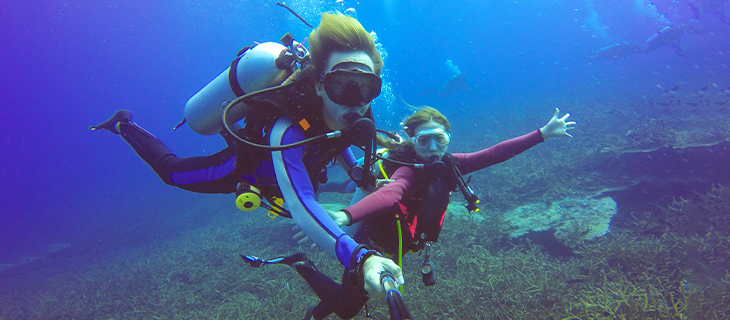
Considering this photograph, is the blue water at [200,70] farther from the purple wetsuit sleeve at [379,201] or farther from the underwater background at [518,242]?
the purple wetsuit sleeve at [379,201]

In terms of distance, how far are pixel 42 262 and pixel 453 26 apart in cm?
11047

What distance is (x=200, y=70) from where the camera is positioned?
104 meters

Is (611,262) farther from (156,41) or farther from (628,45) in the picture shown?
(156,41)

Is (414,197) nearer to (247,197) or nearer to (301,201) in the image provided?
(301,201)

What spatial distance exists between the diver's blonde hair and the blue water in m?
14.7

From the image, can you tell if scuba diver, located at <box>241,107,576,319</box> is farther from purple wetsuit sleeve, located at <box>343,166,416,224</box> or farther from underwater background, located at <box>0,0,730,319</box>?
underwater background, located at <box>0,0,730,319</box>

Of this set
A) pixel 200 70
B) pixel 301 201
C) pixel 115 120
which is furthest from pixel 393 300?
pixel 200 70

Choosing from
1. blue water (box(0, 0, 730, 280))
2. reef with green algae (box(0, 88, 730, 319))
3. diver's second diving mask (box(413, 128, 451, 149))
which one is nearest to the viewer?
diver's second diving mask (box(413, 128, 451, 149))

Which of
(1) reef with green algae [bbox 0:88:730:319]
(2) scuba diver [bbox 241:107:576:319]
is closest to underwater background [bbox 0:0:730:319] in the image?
(1) reef with green algae [bbox 0:88:730:319]

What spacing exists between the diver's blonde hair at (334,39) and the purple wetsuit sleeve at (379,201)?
1.19 m

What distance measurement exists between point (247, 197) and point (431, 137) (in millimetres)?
2144

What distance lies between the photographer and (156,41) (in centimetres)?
7288

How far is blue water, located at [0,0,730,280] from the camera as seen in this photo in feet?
75.6

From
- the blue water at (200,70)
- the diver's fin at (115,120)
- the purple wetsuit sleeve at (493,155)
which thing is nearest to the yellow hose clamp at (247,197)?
the diver's fin at (115,120)
